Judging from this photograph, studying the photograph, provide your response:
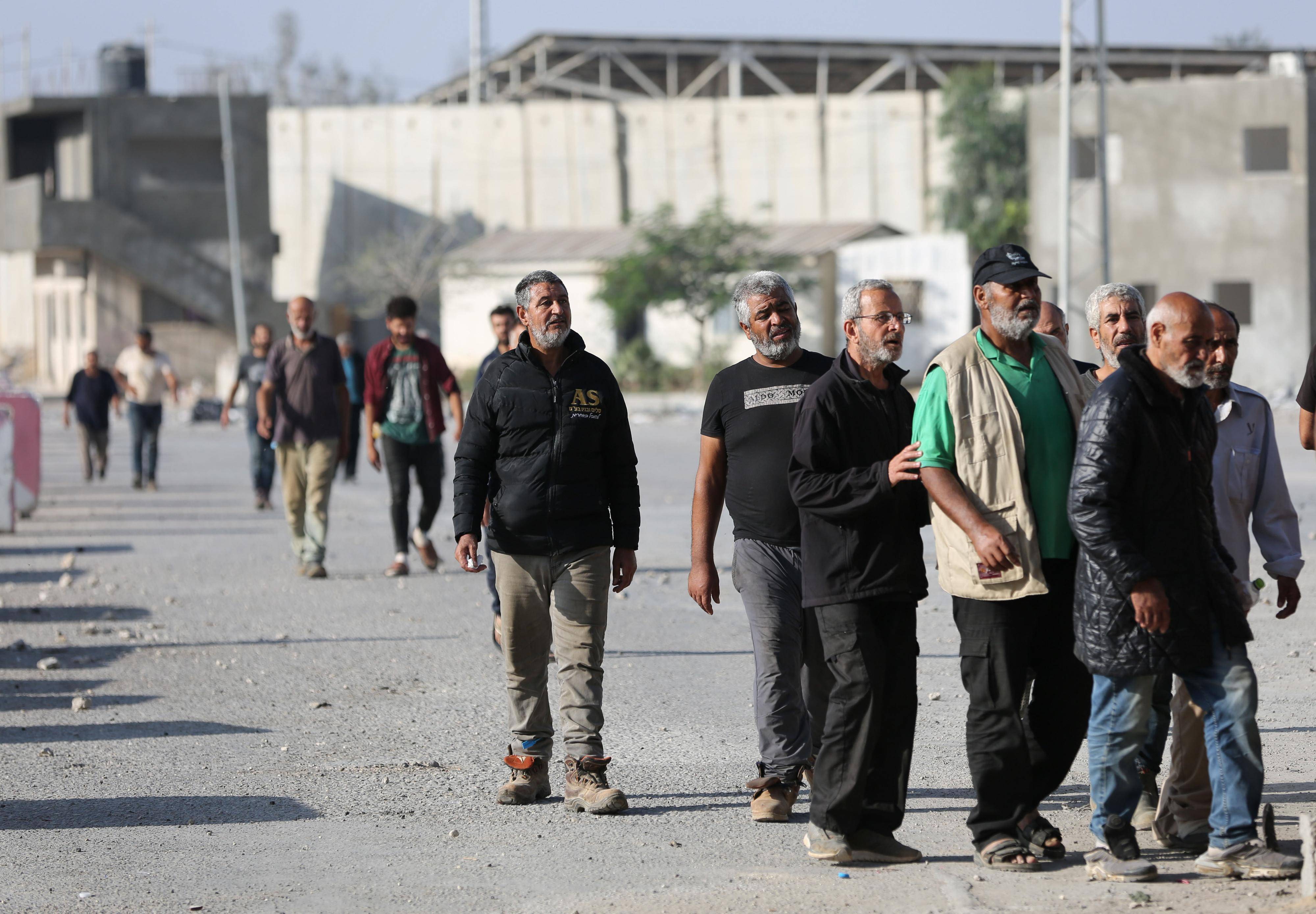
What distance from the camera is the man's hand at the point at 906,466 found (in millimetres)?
5176

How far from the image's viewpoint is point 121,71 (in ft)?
175

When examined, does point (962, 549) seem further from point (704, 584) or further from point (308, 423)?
point (308, 423)

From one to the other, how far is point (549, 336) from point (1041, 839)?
8.34 feet

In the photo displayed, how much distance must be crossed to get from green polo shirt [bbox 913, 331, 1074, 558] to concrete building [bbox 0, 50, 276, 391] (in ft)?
155

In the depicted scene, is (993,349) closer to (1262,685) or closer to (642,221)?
(1262,685)

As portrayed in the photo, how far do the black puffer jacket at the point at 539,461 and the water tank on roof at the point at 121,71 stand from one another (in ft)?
166

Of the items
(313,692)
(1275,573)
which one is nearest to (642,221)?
(313,692)

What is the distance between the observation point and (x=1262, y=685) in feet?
26.4

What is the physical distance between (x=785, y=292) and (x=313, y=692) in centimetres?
386

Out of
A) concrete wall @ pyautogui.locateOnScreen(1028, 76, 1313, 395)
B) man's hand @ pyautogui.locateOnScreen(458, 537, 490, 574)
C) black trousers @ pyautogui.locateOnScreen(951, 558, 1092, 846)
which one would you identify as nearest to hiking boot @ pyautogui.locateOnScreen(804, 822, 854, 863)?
black trousers @ pyautogui.locateOnScreen(951, 558, 1092, 846)

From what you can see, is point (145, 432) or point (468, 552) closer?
point (468, 552)

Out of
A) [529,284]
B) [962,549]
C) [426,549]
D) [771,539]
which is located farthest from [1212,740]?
[426,549]

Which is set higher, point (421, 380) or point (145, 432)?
point (421, 380)


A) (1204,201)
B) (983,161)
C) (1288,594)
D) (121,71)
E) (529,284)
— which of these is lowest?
(1288,594)
